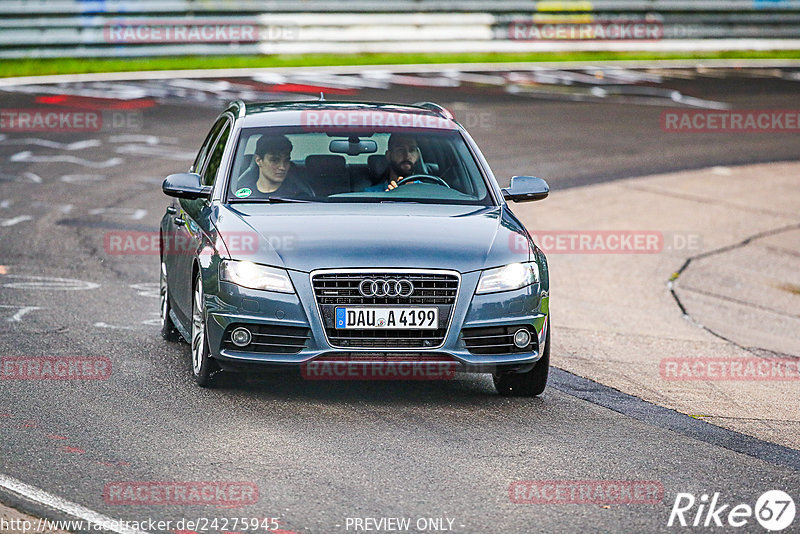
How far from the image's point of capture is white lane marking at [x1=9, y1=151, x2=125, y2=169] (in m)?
18.2

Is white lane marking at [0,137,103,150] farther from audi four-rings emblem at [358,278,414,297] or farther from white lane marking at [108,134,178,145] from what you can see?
audi four-rings emblem at [358,278,414,297]

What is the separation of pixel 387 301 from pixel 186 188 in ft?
5.94

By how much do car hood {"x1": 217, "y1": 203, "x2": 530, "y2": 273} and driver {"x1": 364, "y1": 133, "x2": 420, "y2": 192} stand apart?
0.36 metres

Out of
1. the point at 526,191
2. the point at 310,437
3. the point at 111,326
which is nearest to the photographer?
the point at 310,437

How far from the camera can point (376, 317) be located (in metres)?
7.56

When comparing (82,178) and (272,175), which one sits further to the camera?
(82,178)

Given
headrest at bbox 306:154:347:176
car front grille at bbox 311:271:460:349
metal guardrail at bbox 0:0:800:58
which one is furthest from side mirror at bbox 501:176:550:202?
metal guardrail at bbox 0:0:800:58

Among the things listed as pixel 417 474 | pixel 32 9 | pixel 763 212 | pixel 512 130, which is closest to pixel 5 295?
pixel 417 474

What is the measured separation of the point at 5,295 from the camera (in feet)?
35.9

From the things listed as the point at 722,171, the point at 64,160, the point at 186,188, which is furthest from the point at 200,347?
the point at 722,171

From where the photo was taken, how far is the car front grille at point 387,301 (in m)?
7.55

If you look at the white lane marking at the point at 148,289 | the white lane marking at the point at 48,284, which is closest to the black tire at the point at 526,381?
the white lane marking at the point at 148,289

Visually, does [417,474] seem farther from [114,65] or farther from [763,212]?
[114,65]

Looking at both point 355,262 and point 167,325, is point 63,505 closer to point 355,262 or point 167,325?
point 355,262
